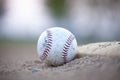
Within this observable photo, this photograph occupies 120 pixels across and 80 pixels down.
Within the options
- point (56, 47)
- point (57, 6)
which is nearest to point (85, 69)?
point (56, 47)

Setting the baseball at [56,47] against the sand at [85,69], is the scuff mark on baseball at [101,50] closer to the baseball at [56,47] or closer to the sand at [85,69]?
the sand at [85,69]

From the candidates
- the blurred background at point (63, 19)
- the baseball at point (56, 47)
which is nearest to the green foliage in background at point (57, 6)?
the blurred background at point (63, 19)

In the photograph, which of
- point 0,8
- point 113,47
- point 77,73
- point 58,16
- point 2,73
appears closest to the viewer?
point 77,73

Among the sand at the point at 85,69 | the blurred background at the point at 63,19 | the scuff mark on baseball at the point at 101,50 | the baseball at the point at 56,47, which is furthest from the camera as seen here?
the blurred background at the point at 63,19

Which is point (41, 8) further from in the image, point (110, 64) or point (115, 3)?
point (110, 64)

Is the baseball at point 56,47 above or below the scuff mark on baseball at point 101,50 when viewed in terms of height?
above

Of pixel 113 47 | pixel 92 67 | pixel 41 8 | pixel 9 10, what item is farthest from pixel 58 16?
pixel 92 67
